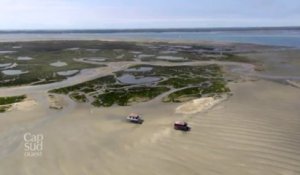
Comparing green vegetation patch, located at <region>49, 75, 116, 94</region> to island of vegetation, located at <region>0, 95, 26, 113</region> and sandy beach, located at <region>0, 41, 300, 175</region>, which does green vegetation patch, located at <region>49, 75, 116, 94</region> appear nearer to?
sandy beach, located at <region>0, 41, 300, 175</region>

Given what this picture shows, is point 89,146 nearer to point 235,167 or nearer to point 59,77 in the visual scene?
point 235,167

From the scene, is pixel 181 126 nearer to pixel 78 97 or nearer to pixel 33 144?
→ pixel 33 144

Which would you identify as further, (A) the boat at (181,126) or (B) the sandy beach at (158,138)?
(A) the boat at (181,126)

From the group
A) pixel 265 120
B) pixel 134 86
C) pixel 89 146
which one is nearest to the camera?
pixel 89 146

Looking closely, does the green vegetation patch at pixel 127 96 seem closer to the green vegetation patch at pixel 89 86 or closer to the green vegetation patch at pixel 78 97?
the green vegetation patch at pixel 78 97

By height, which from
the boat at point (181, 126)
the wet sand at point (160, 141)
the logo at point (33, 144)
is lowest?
the logo at point (33, 144)

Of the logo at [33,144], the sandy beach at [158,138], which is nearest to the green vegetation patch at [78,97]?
the sandy beach at [158,138]

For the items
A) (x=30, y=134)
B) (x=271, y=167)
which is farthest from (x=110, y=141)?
(x=271, y=167)
